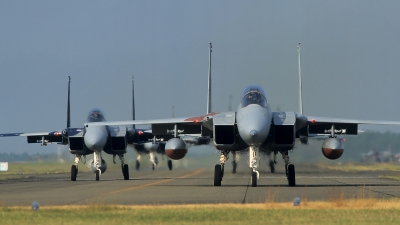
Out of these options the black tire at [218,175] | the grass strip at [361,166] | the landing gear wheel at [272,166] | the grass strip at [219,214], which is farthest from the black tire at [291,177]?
the grass strip at [361,166]

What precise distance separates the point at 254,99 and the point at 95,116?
441 inches

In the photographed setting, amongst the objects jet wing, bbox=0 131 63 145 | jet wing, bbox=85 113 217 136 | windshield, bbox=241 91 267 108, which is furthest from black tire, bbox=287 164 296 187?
jet wing, bbox=0 131 63 145

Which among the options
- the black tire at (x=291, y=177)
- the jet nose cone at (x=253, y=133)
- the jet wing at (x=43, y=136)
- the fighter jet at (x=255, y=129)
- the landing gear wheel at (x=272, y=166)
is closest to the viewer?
the jet nose cone at (x=253, y=133)

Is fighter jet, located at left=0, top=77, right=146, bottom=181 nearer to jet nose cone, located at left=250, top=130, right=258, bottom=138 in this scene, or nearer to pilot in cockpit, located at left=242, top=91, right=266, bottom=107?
pilot in cockpit, located at left=242, top=91, right=266, bottom=107

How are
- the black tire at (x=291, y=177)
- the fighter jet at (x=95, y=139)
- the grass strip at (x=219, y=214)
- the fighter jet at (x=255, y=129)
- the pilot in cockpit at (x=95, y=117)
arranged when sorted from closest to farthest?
1. the grass strip at (x=219, y=214)
2. the fighter jet at (x=255, y=129)
3. the black tire at (x=291, y=177)
4. the fighter jet at (x=95, y=139)
5. the pilot in cockpit at (x=95, y=117)

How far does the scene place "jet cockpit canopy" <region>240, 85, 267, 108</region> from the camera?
73.9 ft

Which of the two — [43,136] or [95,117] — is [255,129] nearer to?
[95,117]

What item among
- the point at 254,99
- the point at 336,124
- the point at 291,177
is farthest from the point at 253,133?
the point at 336,124

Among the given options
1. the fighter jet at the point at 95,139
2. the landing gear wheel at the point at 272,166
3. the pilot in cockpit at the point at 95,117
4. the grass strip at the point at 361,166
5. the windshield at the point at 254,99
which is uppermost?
the windshield at the point at 254,99

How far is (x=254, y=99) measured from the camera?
74.1 feet

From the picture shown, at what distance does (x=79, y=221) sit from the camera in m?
11.9

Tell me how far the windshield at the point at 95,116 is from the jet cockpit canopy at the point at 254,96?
10296 millimetres

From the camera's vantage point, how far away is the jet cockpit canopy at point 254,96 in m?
22.5

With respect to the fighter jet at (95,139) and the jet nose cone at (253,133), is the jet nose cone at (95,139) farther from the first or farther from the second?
the jet nose cone at (253,133)
